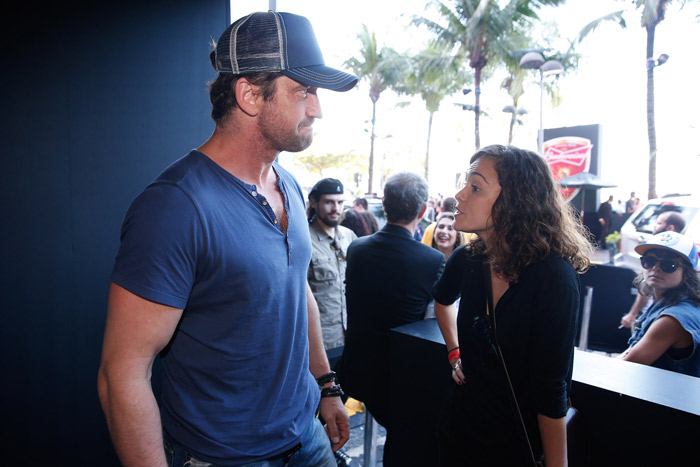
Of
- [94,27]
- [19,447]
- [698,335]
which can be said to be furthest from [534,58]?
[19,447]

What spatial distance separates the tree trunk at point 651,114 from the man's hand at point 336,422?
812 inches

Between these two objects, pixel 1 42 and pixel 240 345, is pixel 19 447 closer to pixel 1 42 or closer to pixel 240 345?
pixel 240 345

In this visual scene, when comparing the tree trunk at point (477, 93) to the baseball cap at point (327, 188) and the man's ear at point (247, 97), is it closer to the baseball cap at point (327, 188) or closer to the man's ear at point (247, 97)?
the baseball cap at point (327, 188)

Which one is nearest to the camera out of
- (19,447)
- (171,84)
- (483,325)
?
(483,325)

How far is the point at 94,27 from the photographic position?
2.10 meters

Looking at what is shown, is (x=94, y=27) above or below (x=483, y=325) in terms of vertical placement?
above

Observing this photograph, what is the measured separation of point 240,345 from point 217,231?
35cm

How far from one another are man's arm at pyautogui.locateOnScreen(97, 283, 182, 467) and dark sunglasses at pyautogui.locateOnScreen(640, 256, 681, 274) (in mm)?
3014

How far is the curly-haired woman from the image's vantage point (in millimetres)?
1518

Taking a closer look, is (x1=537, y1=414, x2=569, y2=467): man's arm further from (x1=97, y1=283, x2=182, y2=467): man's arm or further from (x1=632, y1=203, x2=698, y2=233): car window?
(x1=632, y1=203, x2=698, y2=233): car window

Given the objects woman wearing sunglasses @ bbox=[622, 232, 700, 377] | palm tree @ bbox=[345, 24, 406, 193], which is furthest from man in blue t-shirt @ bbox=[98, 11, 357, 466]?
palm tree @ bbox=[345, 24, 406, 193]

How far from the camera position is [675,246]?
2.81 m

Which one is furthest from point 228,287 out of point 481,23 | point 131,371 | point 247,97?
point 481,23

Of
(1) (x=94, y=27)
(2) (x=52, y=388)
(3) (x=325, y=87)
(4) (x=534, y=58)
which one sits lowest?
(2) (x=52, y=388)
